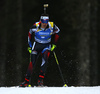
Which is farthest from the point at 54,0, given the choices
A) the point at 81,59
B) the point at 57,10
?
the point at 81,59

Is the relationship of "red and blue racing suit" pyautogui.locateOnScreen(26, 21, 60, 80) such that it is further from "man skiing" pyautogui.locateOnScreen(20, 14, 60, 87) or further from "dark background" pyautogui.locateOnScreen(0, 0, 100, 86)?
"dark background" pyautogui.locateOnScreen(0, 0, 100, 86)

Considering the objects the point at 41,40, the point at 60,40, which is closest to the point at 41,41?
the point at 41,40

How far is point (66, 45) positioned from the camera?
1908 centimetres

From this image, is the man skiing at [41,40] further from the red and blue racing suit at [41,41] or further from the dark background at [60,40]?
the dark background at [60,40]

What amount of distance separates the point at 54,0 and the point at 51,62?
17.8 ft

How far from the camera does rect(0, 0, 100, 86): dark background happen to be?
13906mm

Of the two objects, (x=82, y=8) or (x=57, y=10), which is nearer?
(x=82, y=8)

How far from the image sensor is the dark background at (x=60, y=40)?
1391 centimetres

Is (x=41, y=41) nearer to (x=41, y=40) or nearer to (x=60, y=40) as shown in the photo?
(x=41, y=40)

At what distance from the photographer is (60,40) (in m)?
18.3

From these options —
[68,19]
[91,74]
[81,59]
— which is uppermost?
[68,19]

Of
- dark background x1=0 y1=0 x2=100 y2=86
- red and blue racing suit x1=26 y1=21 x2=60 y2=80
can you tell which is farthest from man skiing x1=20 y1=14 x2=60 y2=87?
dark background x1=0 y1=0 x2=100 y2=86

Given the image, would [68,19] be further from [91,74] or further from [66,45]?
[91,74]
